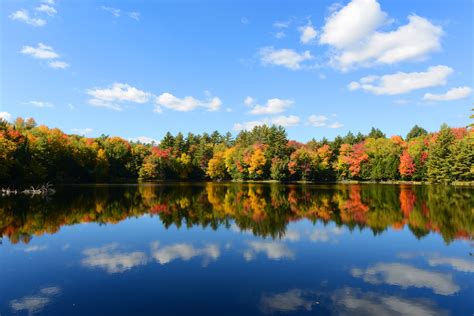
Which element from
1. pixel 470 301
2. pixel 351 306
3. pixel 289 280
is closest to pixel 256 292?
pixel 289 280

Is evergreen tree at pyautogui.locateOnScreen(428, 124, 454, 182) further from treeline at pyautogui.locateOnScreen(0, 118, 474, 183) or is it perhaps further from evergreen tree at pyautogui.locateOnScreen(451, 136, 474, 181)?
evergreen tree at pyautogui.locateOnScreen(451, 136, 474, 181)

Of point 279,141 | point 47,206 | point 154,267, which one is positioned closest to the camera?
point 154,267

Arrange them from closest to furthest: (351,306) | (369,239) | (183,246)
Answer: (351,306) < (183,246) < (369,239)

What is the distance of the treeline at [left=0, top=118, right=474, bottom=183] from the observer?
6588 centimetres

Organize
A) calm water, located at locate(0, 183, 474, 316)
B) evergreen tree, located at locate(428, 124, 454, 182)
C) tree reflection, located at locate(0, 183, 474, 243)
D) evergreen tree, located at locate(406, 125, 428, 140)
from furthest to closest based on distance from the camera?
evergreen tree, located at locate(406, 125, 428, 140)
evergreen tree, located at locate(428, 124, 454, 182)
tree reflection, located at locate(0, 183, 474, 243)
calm water, located at locate(0, 183, 474, 316)

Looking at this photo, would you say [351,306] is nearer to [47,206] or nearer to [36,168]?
[47,206]

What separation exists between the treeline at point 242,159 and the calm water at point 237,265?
46.1m

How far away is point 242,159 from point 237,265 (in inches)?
2995

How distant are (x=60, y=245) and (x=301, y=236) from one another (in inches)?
490

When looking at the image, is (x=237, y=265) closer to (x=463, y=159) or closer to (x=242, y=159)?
(x=463, y=159)

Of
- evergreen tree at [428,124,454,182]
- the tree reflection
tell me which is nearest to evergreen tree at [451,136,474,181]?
evergreen tree at [428,124,454,182]

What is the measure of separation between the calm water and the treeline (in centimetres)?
4611

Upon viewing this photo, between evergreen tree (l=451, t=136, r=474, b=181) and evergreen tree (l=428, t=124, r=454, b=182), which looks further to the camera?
evergreen tree (l=428, t=124, r=454, b=182)

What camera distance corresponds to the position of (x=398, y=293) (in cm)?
1068
